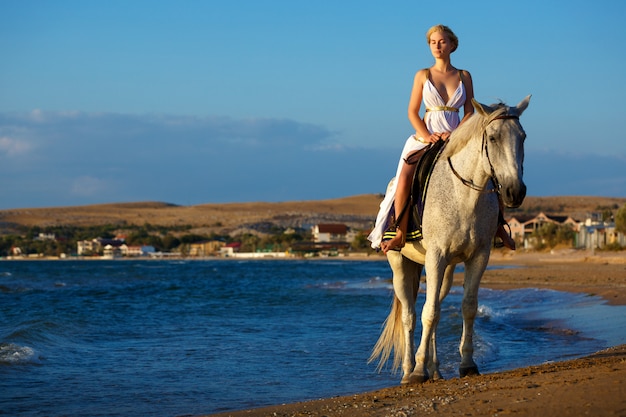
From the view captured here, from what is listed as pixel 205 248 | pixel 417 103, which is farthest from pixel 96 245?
pixel 417 103

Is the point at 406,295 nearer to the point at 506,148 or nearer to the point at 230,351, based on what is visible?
the point at 506,148

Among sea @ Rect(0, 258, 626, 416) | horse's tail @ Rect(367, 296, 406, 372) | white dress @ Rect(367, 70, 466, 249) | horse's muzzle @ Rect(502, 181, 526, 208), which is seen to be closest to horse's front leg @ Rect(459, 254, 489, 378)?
horse's muzzle @ Rect(502, 181, 526, 208)

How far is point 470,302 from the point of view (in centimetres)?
817

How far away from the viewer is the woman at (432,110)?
8.52 m

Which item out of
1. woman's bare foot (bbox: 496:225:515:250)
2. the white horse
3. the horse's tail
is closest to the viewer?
the white horse

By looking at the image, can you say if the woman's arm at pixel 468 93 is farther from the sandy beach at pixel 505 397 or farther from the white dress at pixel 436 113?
the sandy beach at pixel 505 397

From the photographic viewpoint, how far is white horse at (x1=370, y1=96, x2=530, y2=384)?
23.9 ft

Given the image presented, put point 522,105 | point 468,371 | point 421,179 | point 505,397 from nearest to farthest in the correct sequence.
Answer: point 505,397
point 522,105
point 421,179
point 468,371

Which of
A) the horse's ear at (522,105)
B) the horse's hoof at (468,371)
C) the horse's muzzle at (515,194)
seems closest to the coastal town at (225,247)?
the horse's hoof at (468,371)

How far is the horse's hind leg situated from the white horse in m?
0.29

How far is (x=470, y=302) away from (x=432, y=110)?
193 centimetres

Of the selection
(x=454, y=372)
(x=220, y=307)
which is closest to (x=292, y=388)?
(x=454, y=372)

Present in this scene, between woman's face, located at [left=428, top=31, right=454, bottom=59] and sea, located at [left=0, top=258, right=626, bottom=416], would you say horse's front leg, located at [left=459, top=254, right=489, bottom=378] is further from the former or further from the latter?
woman's face, located at [left=428, top=31, right=454, bottom=59]

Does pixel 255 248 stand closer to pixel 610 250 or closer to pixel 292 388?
pixel 610 250
